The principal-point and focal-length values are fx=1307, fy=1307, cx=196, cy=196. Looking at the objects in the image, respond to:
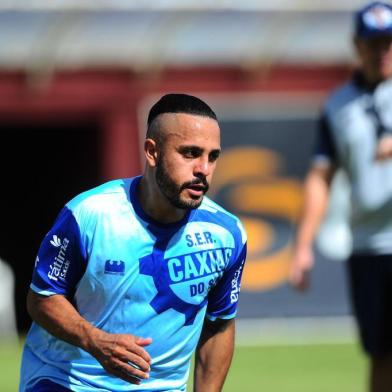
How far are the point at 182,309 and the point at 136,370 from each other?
503 millimetres

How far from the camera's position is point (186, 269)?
521cm

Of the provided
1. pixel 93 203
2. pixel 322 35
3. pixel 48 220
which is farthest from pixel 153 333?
pixel 48 220

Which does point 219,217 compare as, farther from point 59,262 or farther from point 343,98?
Answer: point 343,98

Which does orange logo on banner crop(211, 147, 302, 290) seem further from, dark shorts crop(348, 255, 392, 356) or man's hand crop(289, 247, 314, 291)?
dark shorts crop(348, 255, 392, 356)

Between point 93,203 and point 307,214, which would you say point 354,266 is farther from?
point 93,203

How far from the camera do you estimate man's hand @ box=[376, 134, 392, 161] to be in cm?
741

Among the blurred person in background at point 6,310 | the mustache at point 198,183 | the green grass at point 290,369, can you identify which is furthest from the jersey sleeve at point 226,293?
the blurred person in background at point 6,310

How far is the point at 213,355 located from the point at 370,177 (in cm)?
235

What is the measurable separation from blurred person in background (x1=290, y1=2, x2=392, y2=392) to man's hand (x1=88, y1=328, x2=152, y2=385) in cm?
278

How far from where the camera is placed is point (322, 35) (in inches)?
693

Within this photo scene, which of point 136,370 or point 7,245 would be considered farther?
point 7,245

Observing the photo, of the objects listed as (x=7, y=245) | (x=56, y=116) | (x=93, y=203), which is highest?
(x=93, y=203)

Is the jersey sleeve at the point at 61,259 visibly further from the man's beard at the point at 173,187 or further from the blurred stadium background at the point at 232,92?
the blurred stadium background at the point at 232,92

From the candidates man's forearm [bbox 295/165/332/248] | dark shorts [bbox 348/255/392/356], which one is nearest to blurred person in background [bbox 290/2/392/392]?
dark shorts [bbox 348/255/392/356]
